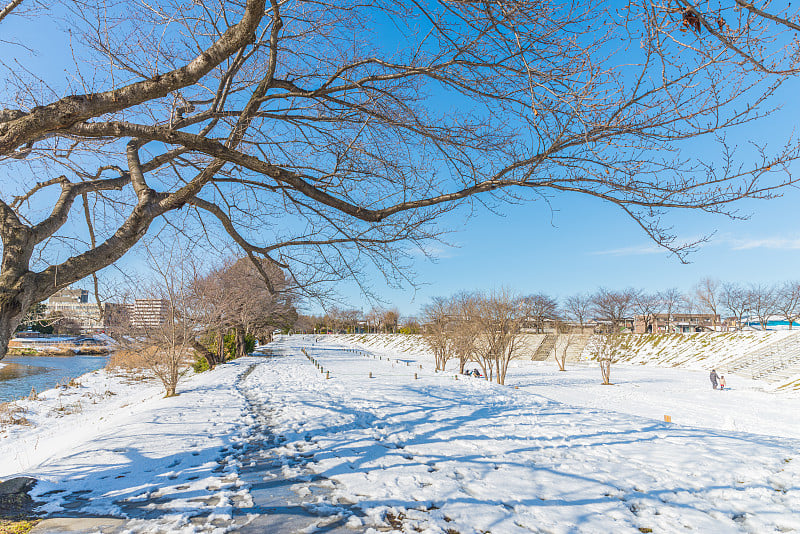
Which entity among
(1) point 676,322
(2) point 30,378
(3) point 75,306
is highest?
(1) point 676,322

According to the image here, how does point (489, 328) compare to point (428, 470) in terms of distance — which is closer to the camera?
point (428, 470)

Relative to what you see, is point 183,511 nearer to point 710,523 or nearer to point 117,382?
point 710,523

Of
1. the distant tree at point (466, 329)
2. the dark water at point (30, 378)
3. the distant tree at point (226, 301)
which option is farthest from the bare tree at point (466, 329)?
the dark water at point (30, 378)

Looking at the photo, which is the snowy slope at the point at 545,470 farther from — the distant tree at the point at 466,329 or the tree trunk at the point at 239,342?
the tree trunk at the point at 239,342

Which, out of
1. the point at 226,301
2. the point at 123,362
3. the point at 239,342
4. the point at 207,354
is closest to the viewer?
the point at 226,301

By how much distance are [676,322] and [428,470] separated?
94.1m

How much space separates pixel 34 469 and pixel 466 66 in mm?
7233

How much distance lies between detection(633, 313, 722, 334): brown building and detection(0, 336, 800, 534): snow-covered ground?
228 feet

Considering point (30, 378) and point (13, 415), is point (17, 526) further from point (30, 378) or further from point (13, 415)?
point (30, 378)

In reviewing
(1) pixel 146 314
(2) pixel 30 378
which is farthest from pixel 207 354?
(2) pixel 30 378

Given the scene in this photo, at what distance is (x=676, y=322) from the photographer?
8094 centimetres

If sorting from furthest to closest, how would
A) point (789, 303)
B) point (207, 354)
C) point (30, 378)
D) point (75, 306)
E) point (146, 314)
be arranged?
point (789, 303)
point (30, 378)
point (207, 354)
point (146, 314)
point (75, 306)

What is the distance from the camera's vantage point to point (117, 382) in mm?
22094

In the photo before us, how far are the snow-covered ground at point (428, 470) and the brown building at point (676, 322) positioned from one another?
69.6 m
